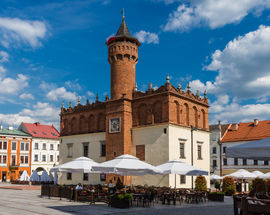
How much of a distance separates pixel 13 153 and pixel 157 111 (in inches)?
1514

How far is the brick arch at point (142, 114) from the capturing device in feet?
102

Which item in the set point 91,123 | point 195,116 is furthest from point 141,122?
point 91,123

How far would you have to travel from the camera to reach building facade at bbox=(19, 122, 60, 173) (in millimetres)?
62281

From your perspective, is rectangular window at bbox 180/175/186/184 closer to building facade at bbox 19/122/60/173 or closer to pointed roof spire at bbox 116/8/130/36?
pointed roof spire at bbox 116/8/130/36

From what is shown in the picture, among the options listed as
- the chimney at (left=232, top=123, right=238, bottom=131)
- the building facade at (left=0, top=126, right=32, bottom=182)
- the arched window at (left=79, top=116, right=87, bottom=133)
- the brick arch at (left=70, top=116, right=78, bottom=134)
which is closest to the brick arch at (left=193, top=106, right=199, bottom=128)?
the arched window at (left=79, top=116, right=87, bottom=133)

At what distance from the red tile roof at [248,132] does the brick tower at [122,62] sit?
27.4m

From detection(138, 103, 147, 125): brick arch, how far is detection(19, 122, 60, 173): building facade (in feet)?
122

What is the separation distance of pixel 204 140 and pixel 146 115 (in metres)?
7.27

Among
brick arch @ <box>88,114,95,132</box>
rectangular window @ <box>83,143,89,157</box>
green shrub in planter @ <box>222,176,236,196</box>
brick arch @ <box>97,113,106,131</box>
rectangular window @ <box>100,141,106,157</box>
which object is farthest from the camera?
rectangular window @ <box>83,143,89,157</box>

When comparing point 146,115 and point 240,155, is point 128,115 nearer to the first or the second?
point 146,115

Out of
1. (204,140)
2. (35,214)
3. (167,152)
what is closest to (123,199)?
(35,214)

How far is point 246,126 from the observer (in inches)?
2170

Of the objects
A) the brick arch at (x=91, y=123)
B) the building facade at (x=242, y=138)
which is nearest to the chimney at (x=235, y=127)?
the building facade at (x=242, y=138)

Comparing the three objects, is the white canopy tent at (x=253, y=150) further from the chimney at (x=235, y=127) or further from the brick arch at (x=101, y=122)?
the chimney at (x=235, y=127)
